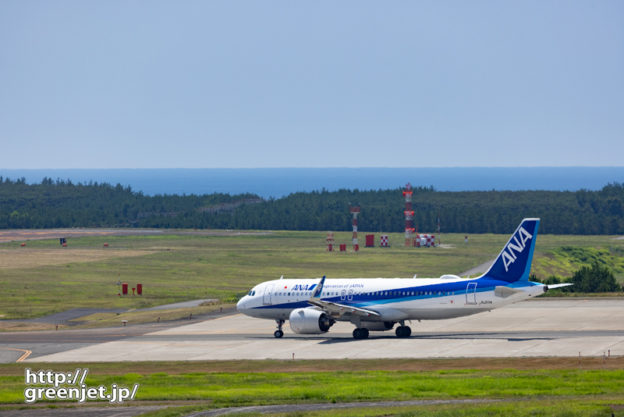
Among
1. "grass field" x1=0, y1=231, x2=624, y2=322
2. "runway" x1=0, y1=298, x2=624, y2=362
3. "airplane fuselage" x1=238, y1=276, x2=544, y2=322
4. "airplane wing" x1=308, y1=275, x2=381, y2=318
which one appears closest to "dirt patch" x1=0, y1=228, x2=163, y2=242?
"grass field" x1=0, y1=231, x2=624, y2=322

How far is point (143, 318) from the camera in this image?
81.8m

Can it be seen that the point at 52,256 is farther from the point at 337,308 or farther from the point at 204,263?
the point at 337,308

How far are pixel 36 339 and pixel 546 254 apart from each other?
86.3 m

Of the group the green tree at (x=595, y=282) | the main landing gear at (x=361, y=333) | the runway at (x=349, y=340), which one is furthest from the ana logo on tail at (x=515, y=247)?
the green tree at (x=595, y=282)

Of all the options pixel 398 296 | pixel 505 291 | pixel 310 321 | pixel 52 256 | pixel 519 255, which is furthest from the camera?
pixel 52 256

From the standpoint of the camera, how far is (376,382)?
46.5 m

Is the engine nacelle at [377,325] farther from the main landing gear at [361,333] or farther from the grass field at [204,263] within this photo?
the grass field at [204,263]

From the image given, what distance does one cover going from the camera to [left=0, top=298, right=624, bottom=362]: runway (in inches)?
2269

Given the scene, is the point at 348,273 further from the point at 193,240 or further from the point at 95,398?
the point at 95,398

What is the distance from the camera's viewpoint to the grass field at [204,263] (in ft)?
333

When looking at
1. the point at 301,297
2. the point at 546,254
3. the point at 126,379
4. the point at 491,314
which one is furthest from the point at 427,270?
the point at 126,379

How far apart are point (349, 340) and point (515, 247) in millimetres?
12977

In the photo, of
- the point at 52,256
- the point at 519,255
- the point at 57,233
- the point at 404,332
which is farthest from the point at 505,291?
the point at 57,233

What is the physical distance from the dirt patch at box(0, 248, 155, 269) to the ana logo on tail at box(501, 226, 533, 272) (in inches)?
3315
